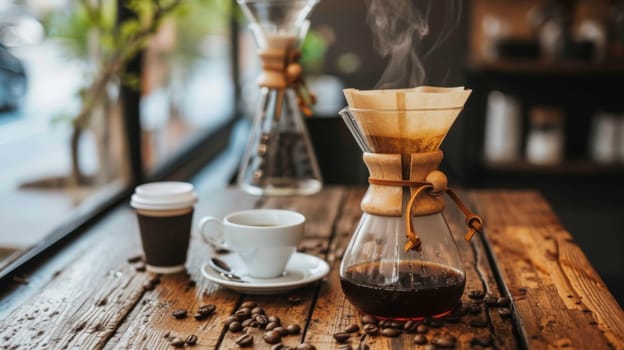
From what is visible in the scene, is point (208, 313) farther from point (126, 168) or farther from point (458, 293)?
point (126, 168)

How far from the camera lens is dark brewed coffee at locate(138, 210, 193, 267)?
140 cm

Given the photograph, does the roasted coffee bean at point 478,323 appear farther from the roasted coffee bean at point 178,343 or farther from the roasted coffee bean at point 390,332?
the roasted coffee bean at point 178,343

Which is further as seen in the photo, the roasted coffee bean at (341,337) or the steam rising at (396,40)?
the steam rising at (396,40)

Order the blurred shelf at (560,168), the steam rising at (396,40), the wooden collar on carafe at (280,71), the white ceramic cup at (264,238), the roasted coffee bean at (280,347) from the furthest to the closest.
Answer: the blurred shelf at (560,168)
the wooden collar on carafe at (280,71)
the steam rising at (396,40)
the white ceramic cup at (264,238)
the roasted coffee bean at (280,347)

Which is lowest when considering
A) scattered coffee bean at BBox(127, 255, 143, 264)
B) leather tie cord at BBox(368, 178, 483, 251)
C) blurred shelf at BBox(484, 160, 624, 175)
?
blurred shelf at BBox(484, 160, 624, 175)

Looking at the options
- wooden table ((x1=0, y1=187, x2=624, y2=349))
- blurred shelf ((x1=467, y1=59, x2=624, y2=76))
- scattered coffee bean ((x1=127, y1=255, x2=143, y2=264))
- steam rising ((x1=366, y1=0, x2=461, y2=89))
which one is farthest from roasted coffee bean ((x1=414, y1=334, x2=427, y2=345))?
blurred shelf ((x1=467, y1=59, x2=624, y2=76))

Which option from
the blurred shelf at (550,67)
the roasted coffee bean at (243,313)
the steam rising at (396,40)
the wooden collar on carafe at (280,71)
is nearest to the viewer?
the roasted coffee bean at (243,313)

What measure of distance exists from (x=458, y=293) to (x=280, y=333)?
0.83 ft

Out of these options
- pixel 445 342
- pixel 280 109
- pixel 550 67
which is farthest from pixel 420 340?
pixel 550 67

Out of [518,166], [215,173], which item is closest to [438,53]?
[518,166]

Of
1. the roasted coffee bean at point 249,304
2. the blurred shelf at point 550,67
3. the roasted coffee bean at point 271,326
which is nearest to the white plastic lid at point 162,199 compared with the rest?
the roasted coffee bean at point 249,304

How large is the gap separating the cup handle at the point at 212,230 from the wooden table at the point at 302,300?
6cm

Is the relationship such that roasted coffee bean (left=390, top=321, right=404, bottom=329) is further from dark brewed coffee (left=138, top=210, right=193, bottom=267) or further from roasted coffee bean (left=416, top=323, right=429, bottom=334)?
dark brewed coffee (left=138, top=210, right=193, bottom=267)

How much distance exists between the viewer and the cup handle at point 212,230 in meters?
1.41
